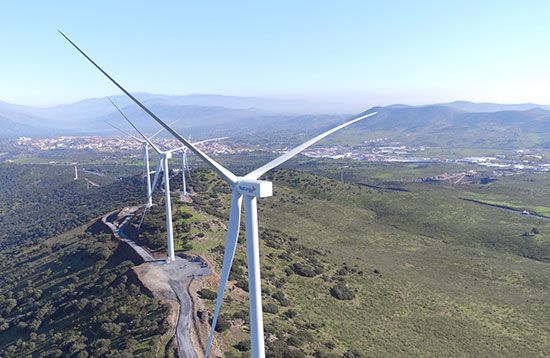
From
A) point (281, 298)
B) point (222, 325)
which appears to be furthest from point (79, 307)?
point (281, 298)

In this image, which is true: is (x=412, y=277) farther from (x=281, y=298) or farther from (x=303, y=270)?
(x=281, y=298)

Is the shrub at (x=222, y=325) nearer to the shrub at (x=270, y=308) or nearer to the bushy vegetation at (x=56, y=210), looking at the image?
the shrub at (x=270, y=308)

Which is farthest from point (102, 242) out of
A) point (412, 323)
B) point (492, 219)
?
point (492, 219)

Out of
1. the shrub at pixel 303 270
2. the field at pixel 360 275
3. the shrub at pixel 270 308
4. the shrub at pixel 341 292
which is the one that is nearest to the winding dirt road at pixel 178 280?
the field at pixel 360 275

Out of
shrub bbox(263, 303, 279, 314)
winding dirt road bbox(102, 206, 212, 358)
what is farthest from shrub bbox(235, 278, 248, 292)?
winding dirt road bbox(102, 206, 212, 358)

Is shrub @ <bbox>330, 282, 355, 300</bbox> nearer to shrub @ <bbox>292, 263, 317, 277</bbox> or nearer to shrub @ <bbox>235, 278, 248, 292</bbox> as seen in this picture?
shrub @ <bbox>292, 263, 317, 277</bbox>
